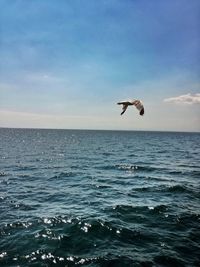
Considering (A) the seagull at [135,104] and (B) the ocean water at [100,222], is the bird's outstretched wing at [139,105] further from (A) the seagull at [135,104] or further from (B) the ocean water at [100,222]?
(B) the ocean water at [100,222]

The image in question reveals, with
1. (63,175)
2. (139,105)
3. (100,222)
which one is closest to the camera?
(139,105)

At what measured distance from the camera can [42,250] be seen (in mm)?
17953

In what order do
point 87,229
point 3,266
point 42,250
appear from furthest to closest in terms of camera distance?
point 87,229
point 42,250
point 3,266

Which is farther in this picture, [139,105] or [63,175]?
[63,175]

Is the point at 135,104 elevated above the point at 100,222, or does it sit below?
above

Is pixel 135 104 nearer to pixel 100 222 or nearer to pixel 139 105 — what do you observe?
pixel 139 105

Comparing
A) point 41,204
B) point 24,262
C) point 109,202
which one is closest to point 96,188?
point 109,202

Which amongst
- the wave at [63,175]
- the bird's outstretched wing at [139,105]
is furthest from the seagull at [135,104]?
the wave at [63,175]

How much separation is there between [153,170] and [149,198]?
20317mm

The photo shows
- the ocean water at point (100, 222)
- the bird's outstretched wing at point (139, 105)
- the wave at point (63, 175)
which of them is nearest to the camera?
the bird's outstretched wing at point (139, 105)

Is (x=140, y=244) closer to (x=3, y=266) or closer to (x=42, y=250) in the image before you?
(x=42, y=250)

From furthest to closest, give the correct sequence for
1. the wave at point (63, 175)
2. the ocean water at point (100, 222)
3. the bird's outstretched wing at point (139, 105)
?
the wave at point (63, 175) → the ocean water at point (100, 222) → the bird's outstretched wing at point (139, 105)

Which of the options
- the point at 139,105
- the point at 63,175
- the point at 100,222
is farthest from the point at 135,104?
the point at 63,175

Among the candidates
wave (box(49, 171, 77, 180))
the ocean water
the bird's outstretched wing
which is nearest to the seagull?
the bird's outstretched wing
